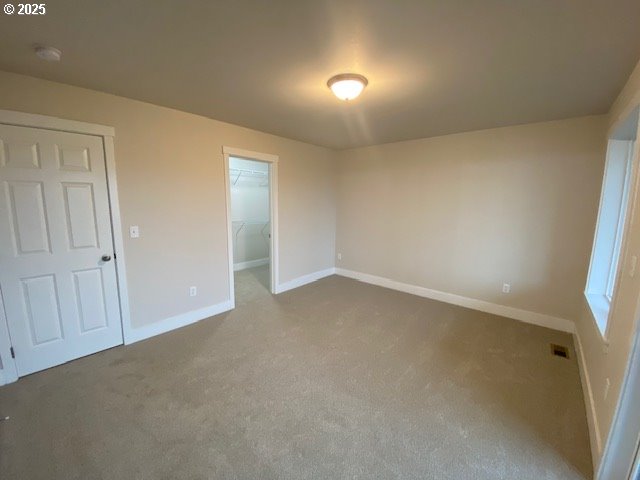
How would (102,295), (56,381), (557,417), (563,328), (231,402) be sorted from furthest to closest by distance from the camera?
(563,328) < (102,295) < (56,381) < (231,402) < (557,417)

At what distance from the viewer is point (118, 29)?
1465 mm

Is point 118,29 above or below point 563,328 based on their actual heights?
above

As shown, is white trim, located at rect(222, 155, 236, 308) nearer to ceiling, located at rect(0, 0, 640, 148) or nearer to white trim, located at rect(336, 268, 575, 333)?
ceiling, located at rect(0, 0, 640, 148)

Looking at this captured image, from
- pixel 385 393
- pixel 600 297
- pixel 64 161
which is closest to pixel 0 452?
pixel 64 161

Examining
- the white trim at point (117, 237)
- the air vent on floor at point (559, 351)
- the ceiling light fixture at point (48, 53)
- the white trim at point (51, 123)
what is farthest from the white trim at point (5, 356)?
the air vent on floor at point (559, 351)

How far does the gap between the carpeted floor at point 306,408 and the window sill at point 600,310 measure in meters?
0.56

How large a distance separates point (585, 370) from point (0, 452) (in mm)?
4071

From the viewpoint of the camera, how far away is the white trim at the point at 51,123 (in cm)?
199

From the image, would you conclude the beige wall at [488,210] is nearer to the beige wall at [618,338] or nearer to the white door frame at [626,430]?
the beige wall at [618,338]

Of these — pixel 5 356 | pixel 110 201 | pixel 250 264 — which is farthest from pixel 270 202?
pixel 5 356

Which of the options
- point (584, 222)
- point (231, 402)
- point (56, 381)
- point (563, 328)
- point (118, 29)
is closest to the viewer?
point (118, 29)

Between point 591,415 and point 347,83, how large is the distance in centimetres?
279

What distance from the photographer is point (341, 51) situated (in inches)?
65.8

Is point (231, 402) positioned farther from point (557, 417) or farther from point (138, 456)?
point (557, 417)
